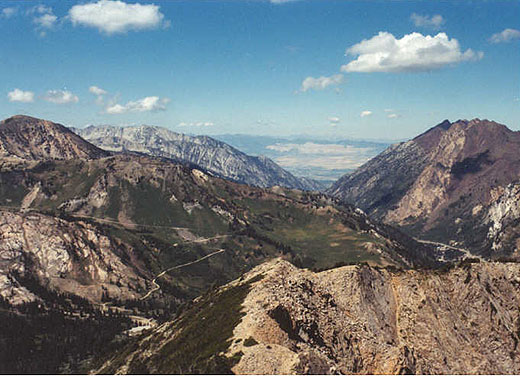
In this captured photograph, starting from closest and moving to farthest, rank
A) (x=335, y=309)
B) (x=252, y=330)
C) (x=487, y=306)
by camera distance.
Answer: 1. (x=252, y=330)
2. (x=335, y=309)
3. (x=487, y=306)

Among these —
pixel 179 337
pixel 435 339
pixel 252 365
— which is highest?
pixel 252 365

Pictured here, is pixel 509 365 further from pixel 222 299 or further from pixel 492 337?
pixel 222 299

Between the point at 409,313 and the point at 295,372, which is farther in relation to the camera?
the point at 409,313

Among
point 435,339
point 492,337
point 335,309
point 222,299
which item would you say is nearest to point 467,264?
point 492,337

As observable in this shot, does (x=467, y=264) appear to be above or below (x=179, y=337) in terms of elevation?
above

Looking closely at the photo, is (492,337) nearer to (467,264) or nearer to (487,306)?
(487,306)

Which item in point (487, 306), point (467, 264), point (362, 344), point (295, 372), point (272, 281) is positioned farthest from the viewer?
point (467, 264)
